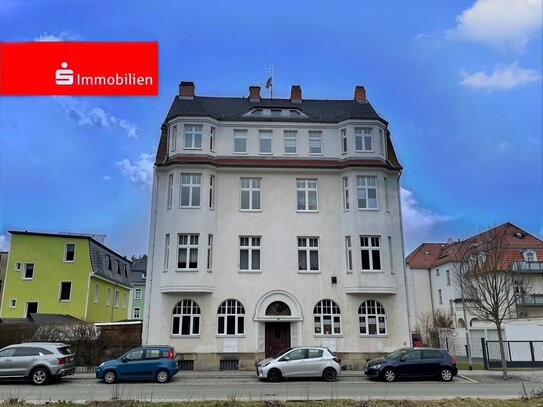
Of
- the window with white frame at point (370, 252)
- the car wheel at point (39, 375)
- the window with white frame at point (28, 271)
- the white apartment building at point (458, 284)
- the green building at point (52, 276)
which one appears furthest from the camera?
the window with white frame at point (28, 271)

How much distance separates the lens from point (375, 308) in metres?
26.9

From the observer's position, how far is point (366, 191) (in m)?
28.2

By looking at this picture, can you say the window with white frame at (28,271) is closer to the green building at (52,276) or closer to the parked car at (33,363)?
the green building at (52,276)

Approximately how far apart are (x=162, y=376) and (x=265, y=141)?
50.6 ft

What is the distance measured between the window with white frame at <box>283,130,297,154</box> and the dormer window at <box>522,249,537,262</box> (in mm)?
32489

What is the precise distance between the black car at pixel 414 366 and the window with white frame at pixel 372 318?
15.9 ft

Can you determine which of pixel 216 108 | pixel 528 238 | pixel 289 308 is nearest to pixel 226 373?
pixel 289 308

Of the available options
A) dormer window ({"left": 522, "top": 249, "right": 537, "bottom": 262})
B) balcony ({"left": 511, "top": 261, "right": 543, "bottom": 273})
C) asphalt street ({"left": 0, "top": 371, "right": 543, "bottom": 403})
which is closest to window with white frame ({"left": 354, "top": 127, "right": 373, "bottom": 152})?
asphalt street ({"left": 0, "top": 371, "right": 543, "bottom": 403})

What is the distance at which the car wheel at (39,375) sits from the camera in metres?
19.7

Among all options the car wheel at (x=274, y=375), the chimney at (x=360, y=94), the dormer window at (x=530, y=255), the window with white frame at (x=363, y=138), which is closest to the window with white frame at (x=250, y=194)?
the window with white frame at (x=363, y=138)

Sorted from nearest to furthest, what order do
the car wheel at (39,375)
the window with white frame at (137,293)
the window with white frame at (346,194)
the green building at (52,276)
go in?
the car wheel at (39,375)
the window with white frame at (346,194)
the green building at (52,276)
the window with white frame at (137,293)

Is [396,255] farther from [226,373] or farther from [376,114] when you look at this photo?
[226,373]

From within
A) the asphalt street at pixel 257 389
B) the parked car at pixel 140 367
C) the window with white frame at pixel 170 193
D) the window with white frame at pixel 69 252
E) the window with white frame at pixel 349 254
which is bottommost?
the asphalt street at pixel 257 389

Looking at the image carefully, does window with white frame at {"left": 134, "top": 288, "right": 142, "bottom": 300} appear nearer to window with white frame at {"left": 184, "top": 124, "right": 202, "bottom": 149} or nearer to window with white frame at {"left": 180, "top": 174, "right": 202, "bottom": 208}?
window with white frame at {"left": 180, "top": 174, "right": 202, "bottom": 208}
